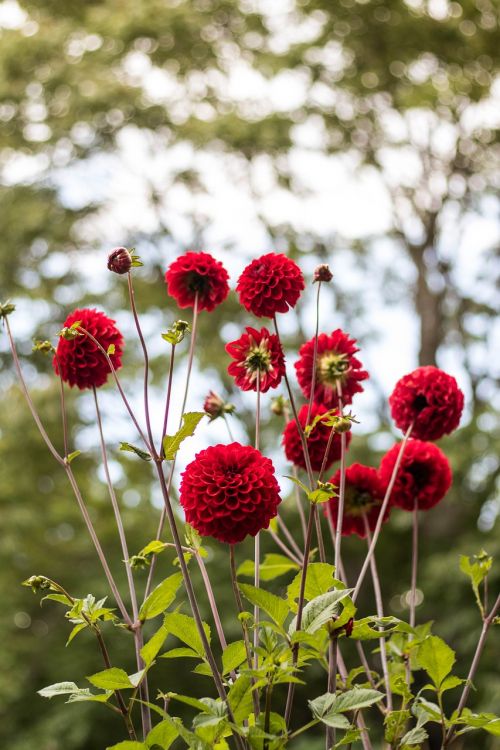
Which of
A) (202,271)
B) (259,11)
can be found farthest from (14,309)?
(259,11)

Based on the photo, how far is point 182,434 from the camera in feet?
3.35

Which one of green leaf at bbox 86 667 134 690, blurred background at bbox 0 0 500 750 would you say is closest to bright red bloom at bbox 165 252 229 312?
green leaf at bbox 86 667 134 690

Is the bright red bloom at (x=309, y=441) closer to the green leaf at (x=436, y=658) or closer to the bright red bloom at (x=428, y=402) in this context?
the bright red bloom at (x=428, y=402)

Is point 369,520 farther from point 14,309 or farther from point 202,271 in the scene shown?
point 14,309

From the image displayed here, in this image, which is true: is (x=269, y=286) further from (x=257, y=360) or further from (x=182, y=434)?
(x=182, y=434)

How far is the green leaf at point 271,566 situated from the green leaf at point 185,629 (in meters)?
0.20

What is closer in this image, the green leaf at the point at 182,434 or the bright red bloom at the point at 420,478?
the green leaf at the point at 182,434

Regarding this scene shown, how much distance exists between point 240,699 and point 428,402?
0.58 metres

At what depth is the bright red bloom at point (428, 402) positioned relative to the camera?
137cm

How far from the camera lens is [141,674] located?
3.21ft

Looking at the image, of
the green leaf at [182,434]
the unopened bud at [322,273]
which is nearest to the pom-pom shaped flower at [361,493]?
the unopened bud at [322,273]

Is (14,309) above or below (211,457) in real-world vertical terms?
above

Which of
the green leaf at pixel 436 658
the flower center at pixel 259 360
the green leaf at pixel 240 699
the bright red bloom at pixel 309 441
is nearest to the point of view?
the green leaf at pixel 240 699

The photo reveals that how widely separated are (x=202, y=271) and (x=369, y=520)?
1.61ft
